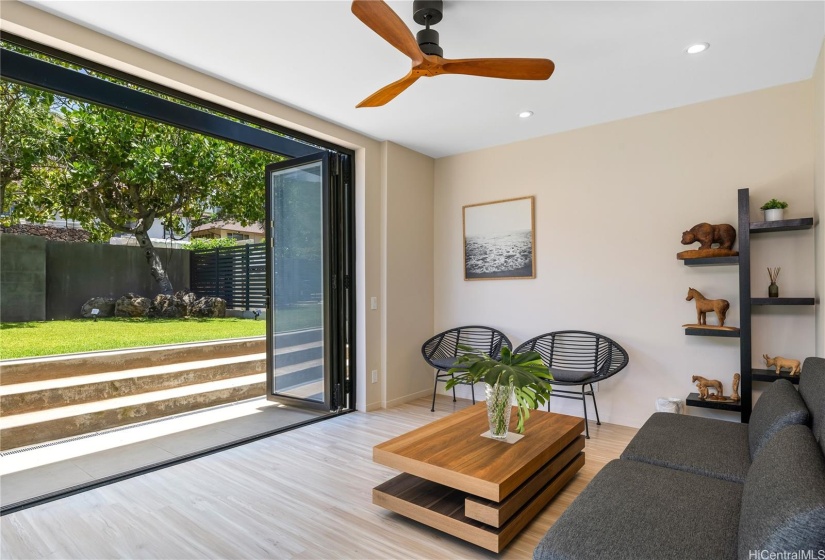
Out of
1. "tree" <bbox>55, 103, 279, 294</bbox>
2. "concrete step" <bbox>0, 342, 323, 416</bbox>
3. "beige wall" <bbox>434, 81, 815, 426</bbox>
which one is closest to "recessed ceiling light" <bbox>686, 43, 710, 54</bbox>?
"beige wall" <bbox>434, 81, 815, 426</bbox>

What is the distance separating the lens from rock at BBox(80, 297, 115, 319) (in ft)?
19.1

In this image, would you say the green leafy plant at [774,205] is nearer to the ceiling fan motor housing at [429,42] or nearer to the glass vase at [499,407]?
the glass vase at [499,407]

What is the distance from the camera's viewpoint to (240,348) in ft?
20.5

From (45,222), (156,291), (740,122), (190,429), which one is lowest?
(190,429)

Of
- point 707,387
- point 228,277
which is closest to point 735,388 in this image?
point 707,387

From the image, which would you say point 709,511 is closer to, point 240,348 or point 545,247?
point 545,247

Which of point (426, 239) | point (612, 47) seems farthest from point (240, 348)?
point (612, 47)

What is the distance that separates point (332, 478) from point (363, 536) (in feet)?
2.30

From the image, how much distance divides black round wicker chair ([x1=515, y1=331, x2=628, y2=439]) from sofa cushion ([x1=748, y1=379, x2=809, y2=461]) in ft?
4.41

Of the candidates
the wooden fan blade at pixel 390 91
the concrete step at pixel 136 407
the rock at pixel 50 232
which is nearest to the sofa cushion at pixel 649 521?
the wooden fan blade at pixel 390 91

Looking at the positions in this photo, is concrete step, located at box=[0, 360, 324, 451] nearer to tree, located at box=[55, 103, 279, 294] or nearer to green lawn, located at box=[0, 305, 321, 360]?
green lawn, located at box=[0, 305, 321, 360]

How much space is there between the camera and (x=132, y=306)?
20.7 feet

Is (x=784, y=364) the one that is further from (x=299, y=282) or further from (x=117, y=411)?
(x=117, y=411)
